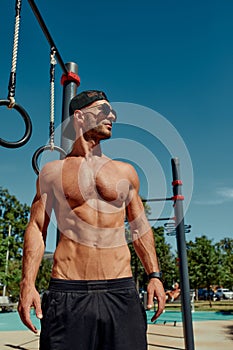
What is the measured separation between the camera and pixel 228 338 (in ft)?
24.2

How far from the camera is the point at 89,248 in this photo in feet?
5.70

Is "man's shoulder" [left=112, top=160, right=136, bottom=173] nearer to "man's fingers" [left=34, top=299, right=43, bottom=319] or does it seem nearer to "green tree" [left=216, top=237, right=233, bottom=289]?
"man's fingers" [left=34, top=299, right=43, bottom=319]

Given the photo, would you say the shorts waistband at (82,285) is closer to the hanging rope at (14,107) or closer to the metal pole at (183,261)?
the hanging rope at (14,107)

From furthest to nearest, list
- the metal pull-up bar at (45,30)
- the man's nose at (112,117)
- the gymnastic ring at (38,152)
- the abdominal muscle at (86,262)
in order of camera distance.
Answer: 1. the metal pull-up bar at (45,30)
2. the gymnastic ring at (38,152)
3. the man's nose at (112,117)
4. the abdominal muscle at (86,262)

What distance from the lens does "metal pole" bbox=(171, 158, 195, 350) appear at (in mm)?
5152

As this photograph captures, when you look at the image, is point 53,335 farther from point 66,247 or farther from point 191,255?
point 191,255

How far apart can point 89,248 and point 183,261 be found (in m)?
4.15

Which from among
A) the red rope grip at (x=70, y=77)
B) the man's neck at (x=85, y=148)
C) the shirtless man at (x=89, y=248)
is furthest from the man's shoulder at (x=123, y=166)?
the red rope grip at (x=70, y=77)

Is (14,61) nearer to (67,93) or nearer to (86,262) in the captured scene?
(67,93)

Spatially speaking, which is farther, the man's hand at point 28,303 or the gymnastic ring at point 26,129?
the gymnastic ring at point 26,129

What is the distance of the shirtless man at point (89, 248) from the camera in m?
1.61

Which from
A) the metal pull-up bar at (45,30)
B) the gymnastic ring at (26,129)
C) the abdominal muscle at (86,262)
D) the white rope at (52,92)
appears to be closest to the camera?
the abdominal muscle at (86,262)

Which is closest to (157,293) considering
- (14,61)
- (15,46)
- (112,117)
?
(112,117)

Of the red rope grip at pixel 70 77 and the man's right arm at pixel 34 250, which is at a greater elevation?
the red rope grip at pixel 70 77
